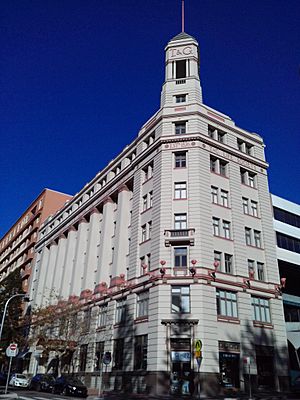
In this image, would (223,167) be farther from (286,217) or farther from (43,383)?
(43,383)

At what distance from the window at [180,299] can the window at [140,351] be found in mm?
3688

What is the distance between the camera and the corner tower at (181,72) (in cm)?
4128

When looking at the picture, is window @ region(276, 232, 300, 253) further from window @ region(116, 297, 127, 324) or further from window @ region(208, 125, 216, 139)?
window @ region(116, 297, 127, 324)

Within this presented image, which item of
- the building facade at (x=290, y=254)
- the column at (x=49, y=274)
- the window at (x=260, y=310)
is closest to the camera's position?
the window at (x=260, y=310)

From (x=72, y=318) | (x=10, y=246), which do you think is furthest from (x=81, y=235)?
(x=10, y=246)

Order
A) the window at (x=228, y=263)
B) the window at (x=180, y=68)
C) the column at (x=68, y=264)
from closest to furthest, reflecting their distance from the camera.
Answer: the window at (x=228, y=263) < the window at (x=180, y=68) < the column at (x=68, y=264)

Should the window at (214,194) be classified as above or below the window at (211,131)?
below

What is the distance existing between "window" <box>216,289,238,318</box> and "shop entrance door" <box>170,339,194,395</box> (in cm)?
417

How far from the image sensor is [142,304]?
1329 inches

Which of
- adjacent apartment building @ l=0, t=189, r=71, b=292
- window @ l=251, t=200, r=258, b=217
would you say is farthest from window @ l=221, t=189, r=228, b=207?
adjacent apartment building @ l=0, t=189, r=71, b=292

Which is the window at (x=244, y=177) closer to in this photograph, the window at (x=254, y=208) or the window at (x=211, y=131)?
the window at (x=254, y=208)

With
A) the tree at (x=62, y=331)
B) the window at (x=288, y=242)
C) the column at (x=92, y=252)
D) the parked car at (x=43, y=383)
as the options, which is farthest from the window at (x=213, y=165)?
the parked car at (x=43, y=383)

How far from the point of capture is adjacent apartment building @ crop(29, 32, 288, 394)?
2994cm

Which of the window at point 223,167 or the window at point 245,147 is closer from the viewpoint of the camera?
the window at point 223,167
